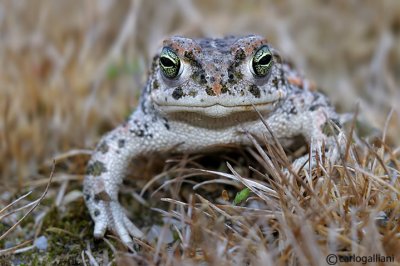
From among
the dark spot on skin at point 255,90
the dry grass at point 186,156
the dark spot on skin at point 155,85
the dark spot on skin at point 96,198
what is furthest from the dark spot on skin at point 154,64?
the dark spot on skin at point 96,198

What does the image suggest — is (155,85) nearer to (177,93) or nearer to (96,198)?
(177,93)

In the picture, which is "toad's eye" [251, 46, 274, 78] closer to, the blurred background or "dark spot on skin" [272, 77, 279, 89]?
"dark spot on skin" [272, 77, 279, 89]

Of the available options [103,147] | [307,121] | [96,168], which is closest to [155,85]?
[103,147]

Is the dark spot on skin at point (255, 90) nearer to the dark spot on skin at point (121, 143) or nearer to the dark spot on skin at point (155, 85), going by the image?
the dark spot on skin at point (155, 85)

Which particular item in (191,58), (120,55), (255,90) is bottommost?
(255,90)

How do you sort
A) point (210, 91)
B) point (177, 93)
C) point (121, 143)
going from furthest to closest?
point (121, 143)
point (177, 93)
point (210, 91)

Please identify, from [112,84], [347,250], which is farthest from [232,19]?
[347,250]

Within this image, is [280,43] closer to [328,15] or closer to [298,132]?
[328,15]

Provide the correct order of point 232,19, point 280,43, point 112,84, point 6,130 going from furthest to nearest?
point 232,19 < point 280,43 < point 112,84 < point 6,130
